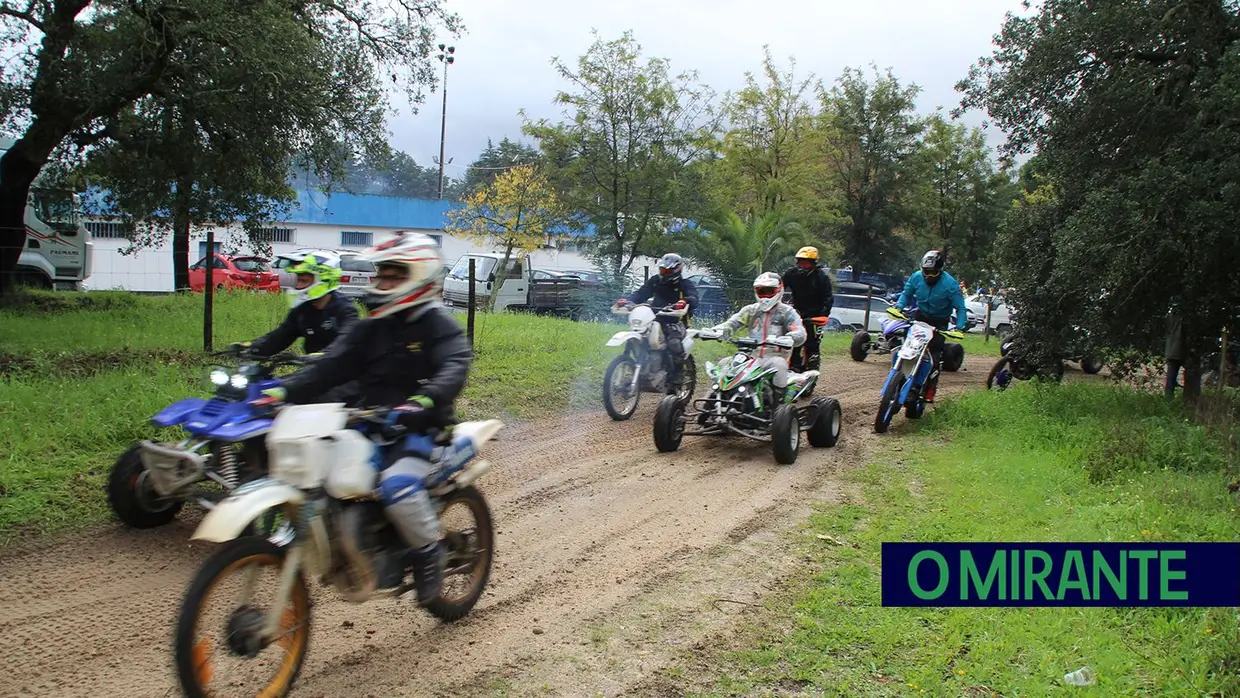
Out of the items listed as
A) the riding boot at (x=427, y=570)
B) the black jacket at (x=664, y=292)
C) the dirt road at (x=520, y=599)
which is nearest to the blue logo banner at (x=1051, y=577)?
the dirt road at (x=520, y=599)

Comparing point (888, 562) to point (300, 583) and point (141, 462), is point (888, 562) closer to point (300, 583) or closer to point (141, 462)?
point (300, 583)

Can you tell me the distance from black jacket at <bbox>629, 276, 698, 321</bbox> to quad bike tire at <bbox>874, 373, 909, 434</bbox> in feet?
8.35

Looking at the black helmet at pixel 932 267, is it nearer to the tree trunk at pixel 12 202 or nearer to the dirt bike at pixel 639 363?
the dirt bike at pixel 639 363

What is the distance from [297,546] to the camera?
3.77 metres

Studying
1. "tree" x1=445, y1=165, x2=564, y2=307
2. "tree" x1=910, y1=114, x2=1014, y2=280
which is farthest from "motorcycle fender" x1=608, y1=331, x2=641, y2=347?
"tree" x1=910, y1=114, x2=1014, y2=280

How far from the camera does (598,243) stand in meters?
22.1

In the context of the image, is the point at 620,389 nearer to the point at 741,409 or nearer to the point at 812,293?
the point at 741,409

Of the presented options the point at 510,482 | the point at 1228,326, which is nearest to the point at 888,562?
the point at 510,482

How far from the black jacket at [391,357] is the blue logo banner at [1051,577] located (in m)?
2.92

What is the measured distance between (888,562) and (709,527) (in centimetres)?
151

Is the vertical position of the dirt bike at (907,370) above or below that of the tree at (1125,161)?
below

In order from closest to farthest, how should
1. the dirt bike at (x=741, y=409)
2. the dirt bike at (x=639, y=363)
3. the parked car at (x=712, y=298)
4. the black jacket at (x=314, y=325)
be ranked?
the black jacket at (x=314, y=325) < the dirt bike at (x=741, y=409) < the dirt bike at (x=639, y=363) < the parked car at (x=712, y=298)

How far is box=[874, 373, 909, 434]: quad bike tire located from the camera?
10484mm

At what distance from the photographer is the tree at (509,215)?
32.1 metres
